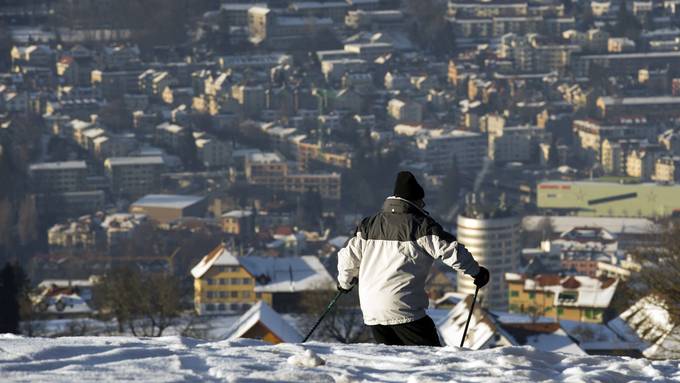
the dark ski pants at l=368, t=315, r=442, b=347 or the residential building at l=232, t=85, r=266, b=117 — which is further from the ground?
the dark ski pants at l=368, t=315, r=442, b=347

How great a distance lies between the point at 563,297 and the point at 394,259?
13.8 m

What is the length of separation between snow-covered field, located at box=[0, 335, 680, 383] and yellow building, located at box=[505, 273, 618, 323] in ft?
38.0

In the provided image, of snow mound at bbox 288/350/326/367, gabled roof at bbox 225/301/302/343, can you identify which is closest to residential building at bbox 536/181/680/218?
gabled roof at bbox 225/301/302/343

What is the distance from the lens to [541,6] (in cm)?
5291

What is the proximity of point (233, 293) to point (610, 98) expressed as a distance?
25042mm

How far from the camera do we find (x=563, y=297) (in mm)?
17406

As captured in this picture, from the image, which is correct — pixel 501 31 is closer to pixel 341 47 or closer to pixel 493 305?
pixel 341 47

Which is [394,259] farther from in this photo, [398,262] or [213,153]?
[213,153]

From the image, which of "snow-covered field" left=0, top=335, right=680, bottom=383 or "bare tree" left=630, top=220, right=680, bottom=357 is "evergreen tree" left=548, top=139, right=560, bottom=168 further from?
"snow-covered field" left=0, top=335, right=680, bottom=383

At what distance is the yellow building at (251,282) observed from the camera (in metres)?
16.9

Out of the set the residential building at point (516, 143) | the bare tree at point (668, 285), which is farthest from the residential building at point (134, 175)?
the bare tree at point (668, 285)

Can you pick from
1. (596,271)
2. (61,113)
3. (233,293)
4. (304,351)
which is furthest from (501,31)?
(304,351)

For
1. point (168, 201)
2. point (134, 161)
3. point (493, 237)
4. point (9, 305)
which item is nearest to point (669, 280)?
point (9, 305)

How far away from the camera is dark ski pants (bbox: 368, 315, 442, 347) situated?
12.4 ft
